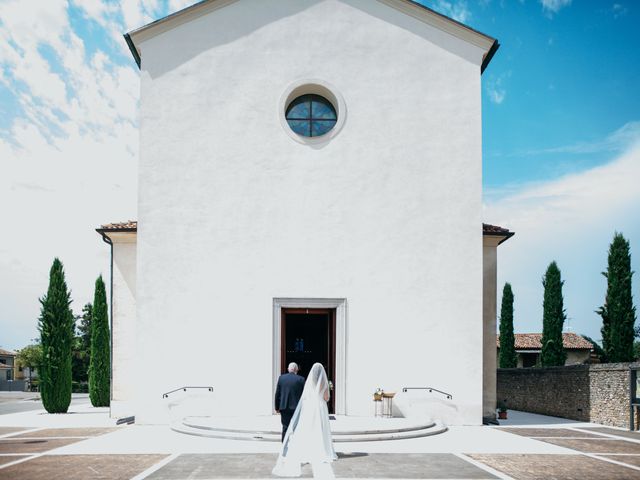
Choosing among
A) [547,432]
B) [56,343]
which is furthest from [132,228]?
[547,432]

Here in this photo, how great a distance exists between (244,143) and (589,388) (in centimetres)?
1138

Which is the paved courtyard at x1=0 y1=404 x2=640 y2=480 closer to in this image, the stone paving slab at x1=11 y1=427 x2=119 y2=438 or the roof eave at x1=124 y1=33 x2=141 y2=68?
the stone paving slab at x1=11 y1=427 x2=119 y2=438

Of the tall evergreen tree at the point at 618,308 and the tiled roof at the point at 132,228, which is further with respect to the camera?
the tall evergreen tree at the point at 618,308

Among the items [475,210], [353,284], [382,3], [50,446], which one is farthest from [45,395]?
[382,3]

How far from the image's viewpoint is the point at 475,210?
626 inches

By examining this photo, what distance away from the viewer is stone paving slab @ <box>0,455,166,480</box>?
8797mm

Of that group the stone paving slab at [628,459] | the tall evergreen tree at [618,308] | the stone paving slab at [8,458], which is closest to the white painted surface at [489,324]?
the stone paving slab at [628,459]

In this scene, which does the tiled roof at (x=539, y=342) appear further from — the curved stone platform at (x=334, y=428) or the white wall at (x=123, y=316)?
the white wall at (x=123, y=316)

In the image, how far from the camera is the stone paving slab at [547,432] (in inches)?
562

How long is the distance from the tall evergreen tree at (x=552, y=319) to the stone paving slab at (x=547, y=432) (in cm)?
1293

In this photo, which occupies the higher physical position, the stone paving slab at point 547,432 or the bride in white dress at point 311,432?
the bride in white dress at point 311,432

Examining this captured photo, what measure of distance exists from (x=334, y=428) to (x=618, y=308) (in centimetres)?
1472

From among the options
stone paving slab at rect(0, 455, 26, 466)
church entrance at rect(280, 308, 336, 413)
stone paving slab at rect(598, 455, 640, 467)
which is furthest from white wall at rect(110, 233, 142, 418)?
stone paving slab at rect(598, 455, 640, 467)

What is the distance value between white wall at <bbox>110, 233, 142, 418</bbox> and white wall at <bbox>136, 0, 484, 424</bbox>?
301cm
